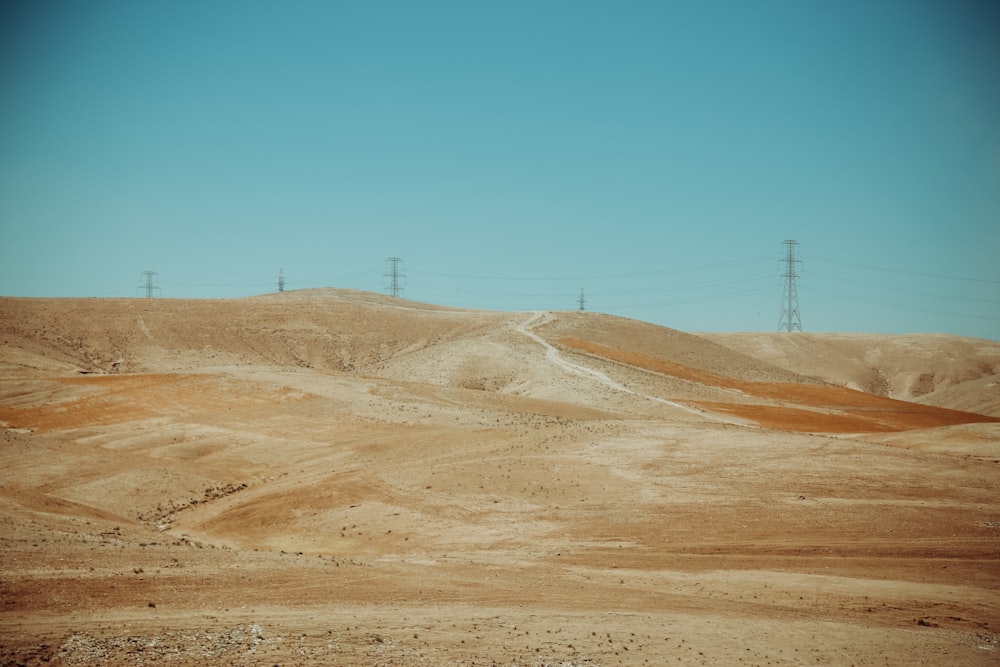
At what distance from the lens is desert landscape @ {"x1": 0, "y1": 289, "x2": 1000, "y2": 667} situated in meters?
14.4

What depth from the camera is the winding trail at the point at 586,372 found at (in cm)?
5459

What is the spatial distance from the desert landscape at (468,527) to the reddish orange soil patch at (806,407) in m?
0.82

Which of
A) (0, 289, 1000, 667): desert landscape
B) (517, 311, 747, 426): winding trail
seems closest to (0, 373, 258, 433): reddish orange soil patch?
(0, 289, 1000, 667): desert landscape

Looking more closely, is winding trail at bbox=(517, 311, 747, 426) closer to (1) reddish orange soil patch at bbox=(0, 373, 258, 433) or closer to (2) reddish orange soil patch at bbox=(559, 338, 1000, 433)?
(2) reddish orange soil patch at bbox=(559, 338, 1000, 433)

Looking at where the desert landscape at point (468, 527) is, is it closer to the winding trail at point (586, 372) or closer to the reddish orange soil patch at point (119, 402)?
the reddish orange soil patch at point (119, 402)

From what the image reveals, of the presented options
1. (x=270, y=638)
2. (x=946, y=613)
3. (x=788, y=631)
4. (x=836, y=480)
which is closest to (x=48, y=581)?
(x=270, y=638)

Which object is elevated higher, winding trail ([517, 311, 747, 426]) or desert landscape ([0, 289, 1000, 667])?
winding trail ([517, 311, 747, 426])

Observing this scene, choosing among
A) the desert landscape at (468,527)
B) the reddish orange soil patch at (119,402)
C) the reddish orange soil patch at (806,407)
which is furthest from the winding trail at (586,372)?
the reddish orange soil patch at (119,402)

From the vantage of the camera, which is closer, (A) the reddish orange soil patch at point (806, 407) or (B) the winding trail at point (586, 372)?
(B) the winding trail at point (586, 372)

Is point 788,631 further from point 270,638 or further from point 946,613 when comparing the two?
point 270,638

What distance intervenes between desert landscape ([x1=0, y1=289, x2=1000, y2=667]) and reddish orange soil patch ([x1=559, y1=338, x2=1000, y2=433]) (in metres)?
0.82

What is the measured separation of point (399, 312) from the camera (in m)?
93.9

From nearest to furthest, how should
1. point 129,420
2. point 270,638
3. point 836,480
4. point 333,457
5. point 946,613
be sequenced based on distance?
point 270,638 < point 946,613 < point 836,480 < point 333,457 < point 129,420

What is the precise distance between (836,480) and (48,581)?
2444cm
